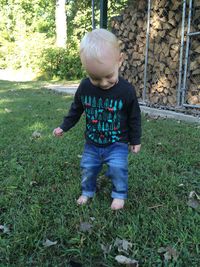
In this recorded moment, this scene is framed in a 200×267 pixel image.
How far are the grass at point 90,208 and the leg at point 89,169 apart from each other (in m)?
0.09

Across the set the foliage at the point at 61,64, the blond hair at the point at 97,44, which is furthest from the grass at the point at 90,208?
the foliage at the point at 61,64

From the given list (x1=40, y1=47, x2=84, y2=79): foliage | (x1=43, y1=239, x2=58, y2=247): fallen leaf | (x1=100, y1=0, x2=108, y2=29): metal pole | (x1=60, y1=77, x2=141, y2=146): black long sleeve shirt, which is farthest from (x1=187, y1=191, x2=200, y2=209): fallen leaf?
(x1=40, y1=47, x2=84, y2=79): foliage

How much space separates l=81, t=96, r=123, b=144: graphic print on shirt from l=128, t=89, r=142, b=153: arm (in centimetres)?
8

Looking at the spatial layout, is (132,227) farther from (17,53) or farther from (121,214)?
(17,53)

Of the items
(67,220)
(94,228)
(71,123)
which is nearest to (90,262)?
(94,228)

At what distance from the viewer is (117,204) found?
88.7 inches

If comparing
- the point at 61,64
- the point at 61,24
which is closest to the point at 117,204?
the point at 61,64

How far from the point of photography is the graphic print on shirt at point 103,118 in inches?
87.3

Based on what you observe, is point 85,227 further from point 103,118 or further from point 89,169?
point 103,118

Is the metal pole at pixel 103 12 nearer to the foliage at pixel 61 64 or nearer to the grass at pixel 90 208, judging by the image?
the grass at pixel 90 208

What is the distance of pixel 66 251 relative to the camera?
5.91 feet

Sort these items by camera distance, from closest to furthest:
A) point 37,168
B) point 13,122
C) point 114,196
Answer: point 114,196
point 37,168
point 13,122

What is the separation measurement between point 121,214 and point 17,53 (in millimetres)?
19136

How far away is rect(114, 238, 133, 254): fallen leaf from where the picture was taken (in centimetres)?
179
